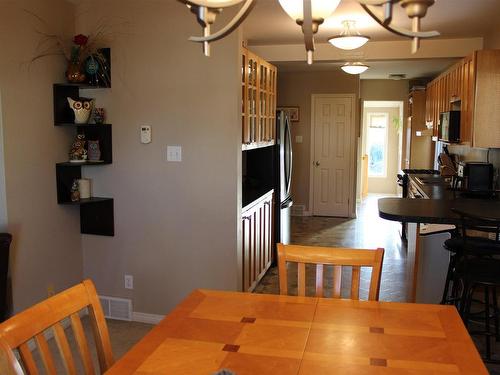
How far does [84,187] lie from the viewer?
12.2ft

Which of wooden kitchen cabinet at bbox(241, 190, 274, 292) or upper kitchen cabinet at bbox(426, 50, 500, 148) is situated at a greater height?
upper kitchen cabinet at bbox(426, 50, 500, 148)

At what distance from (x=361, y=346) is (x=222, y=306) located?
0.57 metres

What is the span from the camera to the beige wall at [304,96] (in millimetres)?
8203

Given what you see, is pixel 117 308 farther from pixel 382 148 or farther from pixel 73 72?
pixel 382 148

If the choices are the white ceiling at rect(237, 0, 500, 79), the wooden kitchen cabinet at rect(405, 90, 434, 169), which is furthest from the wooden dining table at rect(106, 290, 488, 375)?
the wooden kitchen cabinet at rect(405, 90, 434, 169)

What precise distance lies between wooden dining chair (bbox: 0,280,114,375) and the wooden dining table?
0.58 feet

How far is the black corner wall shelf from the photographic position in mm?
3566

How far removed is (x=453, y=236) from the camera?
11.4 ft

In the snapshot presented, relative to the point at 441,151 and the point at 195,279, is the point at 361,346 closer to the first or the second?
the point at 195,279

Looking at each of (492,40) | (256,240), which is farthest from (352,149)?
(256,240)

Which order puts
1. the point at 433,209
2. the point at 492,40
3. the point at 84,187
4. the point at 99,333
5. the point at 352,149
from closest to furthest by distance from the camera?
the point at 99,333
the point at 433,209
the point at 84,187
the point at 492,40
the point at 352,149

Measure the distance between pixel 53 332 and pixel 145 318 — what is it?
231 cm

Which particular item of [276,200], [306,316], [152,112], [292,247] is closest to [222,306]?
[306,316]

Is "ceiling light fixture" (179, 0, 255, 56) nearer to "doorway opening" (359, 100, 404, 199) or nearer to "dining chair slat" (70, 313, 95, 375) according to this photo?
"dining chair slat" (70, 313, 95, 375)
